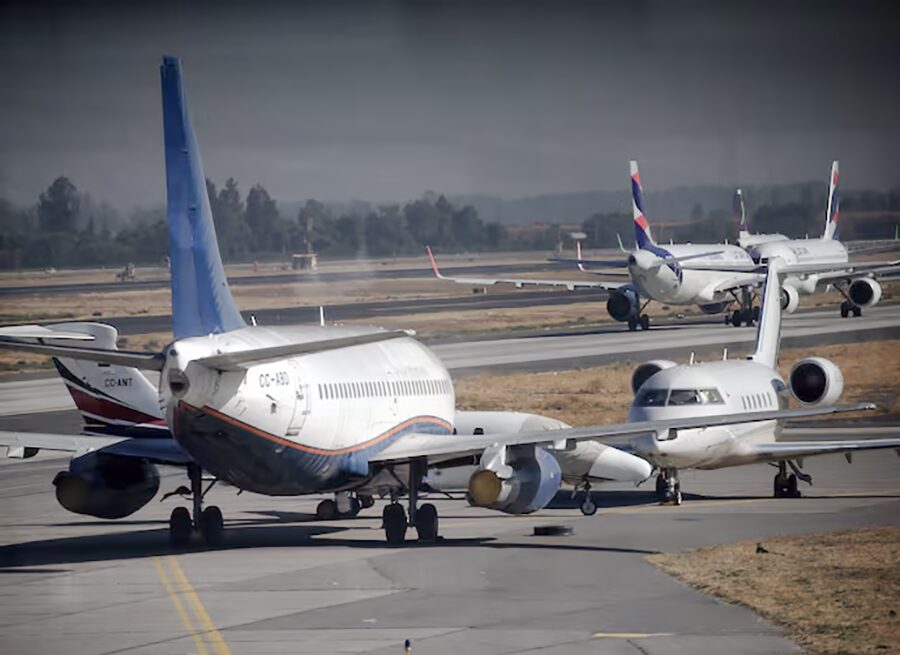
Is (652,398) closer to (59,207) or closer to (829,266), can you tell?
(59,207)

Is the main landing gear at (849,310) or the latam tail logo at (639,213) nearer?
the latam tail logo at (639,213)

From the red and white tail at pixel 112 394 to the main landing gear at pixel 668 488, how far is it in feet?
42.4

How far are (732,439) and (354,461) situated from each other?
461 inches

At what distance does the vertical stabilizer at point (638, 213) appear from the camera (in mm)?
67838

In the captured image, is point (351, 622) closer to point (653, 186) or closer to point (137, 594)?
point (137, 594)

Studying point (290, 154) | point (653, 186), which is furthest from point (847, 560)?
point (653, 186)

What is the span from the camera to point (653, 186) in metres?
68.2

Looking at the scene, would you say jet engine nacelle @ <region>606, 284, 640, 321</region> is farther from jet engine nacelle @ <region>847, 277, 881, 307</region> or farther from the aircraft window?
the aircraft window

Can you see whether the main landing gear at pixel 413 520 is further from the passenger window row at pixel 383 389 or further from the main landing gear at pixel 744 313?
the main landing gear at pixel 744 313

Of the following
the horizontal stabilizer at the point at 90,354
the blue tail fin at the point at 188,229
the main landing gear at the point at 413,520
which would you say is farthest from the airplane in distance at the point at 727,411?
the horizontal stabilizer at the point at 90,354

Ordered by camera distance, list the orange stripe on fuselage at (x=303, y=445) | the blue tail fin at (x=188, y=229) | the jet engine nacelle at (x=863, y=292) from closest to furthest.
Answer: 1. the orange stripe on fuselage at (x=303, y=445)
2. the blue tail fin at (x=188, y=229)
3. the jet engine nacelle at (x=863, y=292)

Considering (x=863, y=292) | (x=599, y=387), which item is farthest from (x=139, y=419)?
(x=863, y=292)

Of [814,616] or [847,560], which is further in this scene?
[847,560]

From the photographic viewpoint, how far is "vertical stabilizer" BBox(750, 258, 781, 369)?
47531 mm
